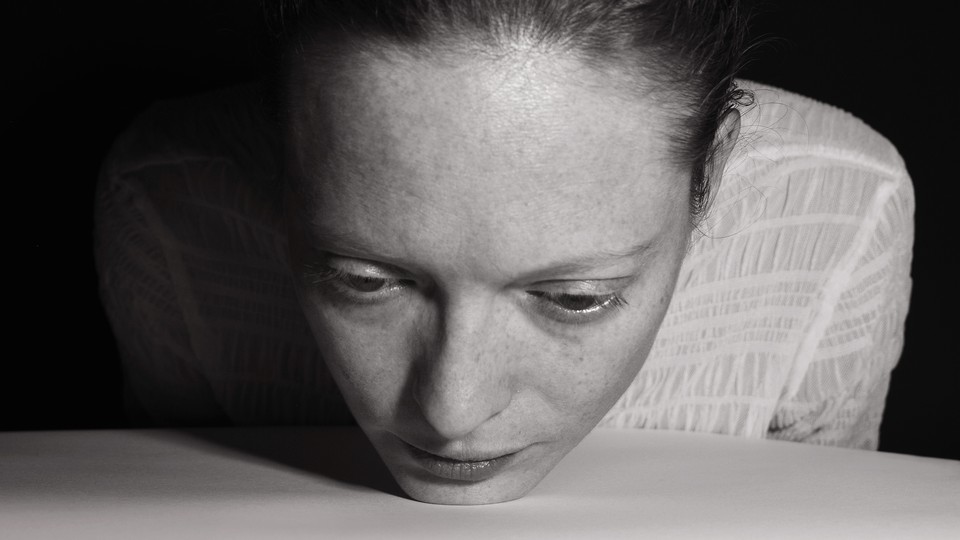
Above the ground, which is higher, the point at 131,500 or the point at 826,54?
the point at 826,54

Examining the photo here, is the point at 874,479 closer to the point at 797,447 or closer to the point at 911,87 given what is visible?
the point at 797,447

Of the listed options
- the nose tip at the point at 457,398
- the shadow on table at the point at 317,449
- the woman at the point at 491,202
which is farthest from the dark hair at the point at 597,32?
the shadow on table at the point at 317,449

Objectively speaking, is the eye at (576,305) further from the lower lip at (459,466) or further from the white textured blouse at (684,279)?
the white textured blouse at (684,279)

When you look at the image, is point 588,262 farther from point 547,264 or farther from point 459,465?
point 459,465

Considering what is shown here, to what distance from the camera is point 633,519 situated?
45.1 inches

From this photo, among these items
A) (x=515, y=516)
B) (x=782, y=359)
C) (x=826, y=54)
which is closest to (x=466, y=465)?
(x=515, y=516)

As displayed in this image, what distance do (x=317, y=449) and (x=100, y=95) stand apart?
0.52 m

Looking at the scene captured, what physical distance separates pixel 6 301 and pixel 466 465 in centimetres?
72

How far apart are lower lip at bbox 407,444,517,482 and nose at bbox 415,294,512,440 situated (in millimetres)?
67

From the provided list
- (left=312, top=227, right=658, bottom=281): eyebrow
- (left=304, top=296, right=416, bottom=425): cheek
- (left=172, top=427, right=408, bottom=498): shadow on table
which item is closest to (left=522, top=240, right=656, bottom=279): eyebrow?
(left=312, top=227, right=658, bottom=281): eyebrow

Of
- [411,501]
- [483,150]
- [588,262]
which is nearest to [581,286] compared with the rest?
[588,262]

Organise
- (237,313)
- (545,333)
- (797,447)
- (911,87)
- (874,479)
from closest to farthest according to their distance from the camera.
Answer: (545,333) < (874,479) < (797,447) < (237,313) < (911,87)

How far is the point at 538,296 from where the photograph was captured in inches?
43.2

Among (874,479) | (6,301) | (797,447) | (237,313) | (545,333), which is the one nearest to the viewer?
(545,333)
